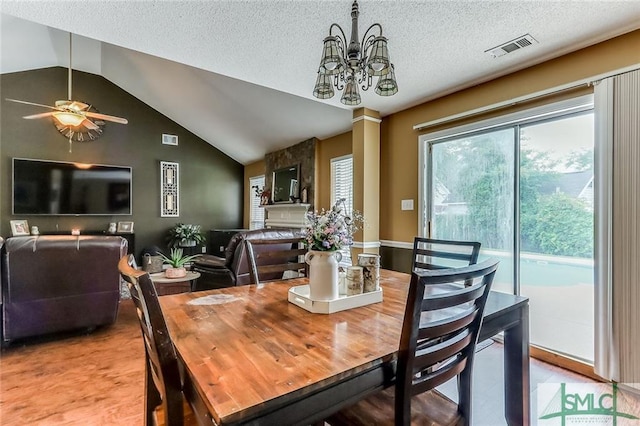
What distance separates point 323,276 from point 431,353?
0.53 m

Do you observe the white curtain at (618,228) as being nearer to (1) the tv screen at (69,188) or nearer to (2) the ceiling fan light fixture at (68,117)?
(2) the ceiling fan light fixture at (68,117)

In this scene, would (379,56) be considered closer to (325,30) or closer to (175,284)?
(325,30)

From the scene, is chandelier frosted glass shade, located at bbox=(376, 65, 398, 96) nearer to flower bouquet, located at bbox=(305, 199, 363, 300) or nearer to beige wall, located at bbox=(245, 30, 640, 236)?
flower bouquet, located at bbox=(305, 199, 363, 300)

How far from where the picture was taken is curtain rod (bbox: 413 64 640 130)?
206 cm

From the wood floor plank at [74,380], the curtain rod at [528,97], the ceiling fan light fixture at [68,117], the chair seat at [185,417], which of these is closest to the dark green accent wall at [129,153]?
the ceiling fan light fixture at [68,117]

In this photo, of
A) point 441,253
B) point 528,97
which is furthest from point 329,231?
point 528,97

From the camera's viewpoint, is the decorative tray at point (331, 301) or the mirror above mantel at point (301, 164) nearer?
the decorative tray at point (331, 301)

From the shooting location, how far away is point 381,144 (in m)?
3.89

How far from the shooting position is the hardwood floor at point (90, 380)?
171cm

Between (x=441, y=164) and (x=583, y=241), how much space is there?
1426mm

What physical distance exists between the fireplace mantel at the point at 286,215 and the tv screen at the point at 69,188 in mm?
2811

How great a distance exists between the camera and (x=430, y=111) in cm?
332

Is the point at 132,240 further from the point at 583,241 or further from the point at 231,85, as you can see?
the point at 583,241

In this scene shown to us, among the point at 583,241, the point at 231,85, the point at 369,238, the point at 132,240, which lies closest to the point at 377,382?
the point at 583,241
